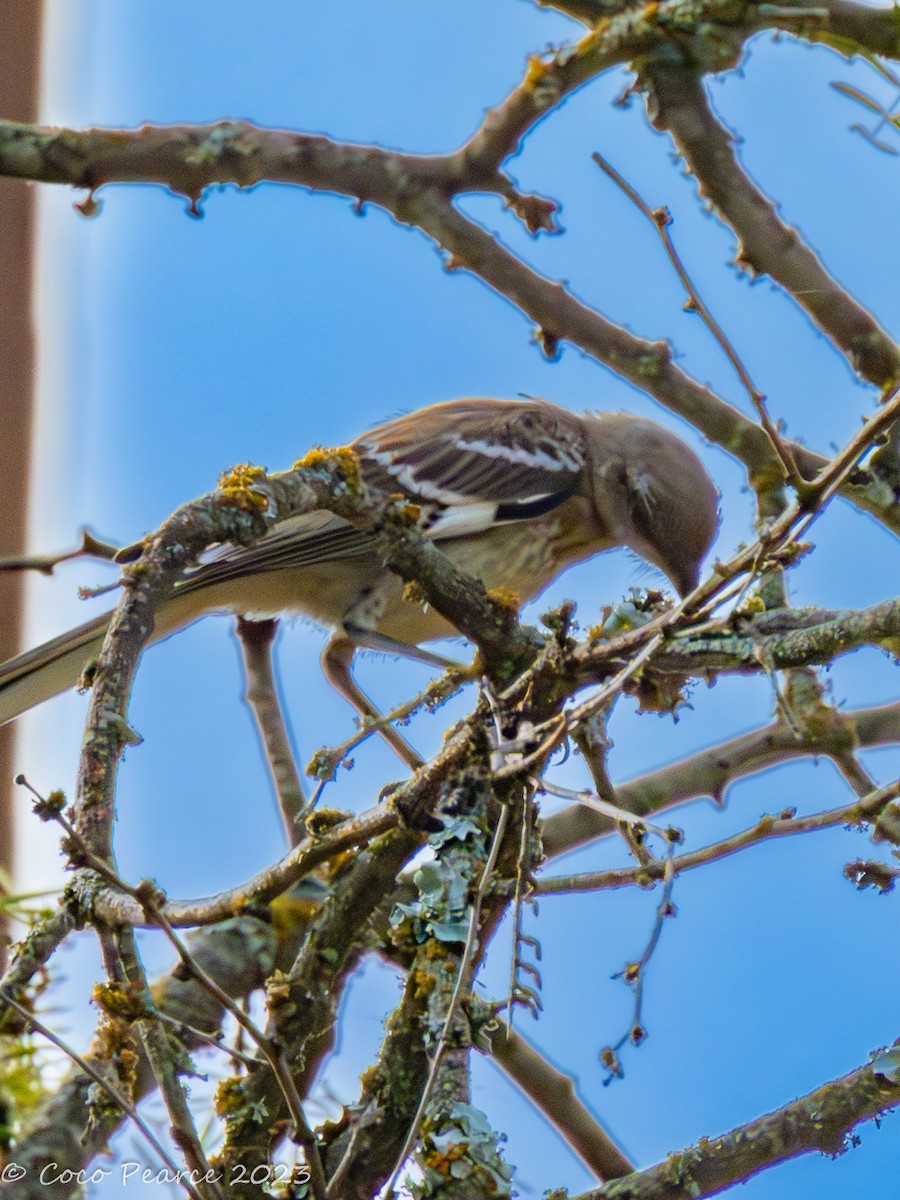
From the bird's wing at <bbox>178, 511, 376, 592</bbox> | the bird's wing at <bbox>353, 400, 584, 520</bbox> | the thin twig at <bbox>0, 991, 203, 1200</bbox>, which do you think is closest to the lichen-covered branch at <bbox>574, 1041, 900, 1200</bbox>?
the thin twig at <bbox>0, 991, 203, 1200</bbox>

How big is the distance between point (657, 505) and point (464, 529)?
2.77 ft

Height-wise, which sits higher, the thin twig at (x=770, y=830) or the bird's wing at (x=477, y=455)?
the bird's wing at (x=477, y=455)

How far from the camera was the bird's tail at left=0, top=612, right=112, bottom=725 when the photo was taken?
305 centimetres

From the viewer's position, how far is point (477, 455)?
422cm

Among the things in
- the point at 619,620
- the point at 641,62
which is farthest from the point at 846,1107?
the point at 641,62

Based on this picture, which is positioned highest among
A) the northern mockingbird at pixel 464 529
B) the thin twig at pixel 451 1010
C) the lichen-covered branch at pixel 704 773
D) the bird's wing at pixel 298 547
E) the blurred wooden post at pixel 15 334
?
the blurred wooden post at pixel 15 334

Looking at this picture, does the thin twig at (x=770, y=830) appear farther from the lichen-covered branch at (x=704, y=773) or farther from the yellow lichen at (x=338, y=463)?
the lichen-covered branch at (x=704, y=773)

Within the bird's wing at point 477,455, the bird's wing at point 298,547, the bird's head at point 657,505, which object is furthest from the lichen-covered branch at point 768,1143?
the bird's head at point 657,505

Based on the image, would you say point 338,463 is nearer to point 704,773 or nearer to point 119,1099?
point 119,1099

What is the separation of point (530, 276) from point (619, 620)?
100cm

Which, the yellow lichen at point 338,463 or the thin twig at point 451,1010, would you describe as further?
the yellow lichen at point 338,463

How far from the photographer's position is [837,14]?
2979 millimetres

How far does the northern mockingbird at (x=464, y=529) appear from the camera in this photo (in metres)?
3.52

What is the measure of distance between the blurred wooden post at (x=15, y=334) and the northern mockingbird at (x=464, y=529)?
0.91 m
